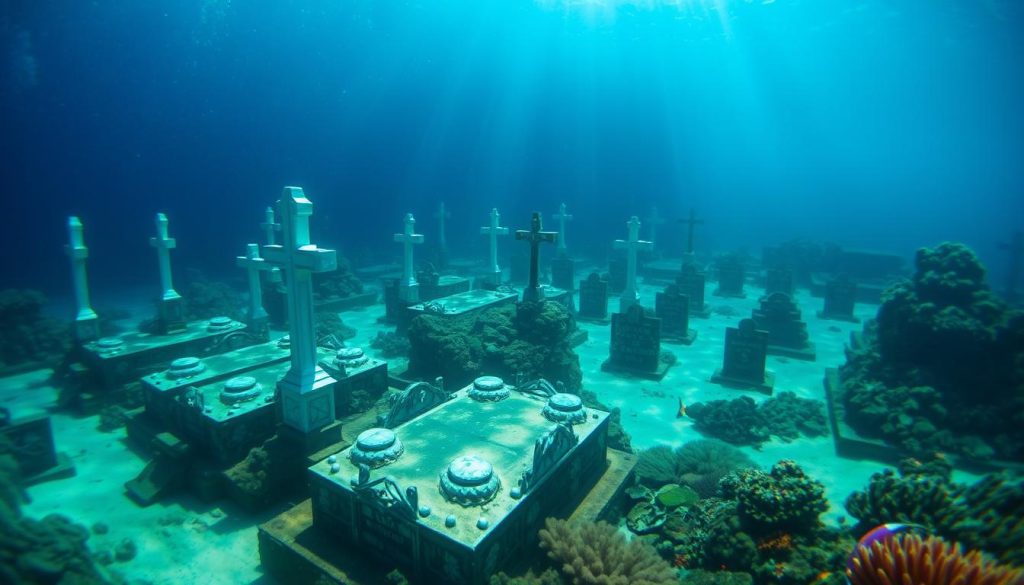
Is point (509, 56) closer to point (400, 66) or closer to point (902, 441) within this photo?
point (400, 66)

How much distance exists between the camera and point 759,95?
9806 centimetres

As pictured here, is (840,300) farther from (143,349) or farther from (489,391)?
(143,349)

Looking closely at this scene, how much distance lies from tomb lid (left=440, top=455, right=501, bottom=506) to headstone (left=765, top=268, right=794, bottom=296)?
28379 mm

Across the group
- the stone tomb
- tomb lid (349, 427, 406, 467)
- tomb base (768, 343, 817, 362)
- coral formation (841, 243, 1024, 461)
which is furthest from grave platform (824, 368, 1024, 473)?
the stone tomb

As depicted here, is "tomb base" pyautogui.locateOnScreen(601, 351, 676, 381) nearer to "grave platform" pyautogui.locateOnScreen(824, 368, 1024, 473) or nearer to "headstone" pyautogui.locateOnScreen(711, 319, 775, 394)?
"headstone" pyautogui.locateOnScreen(711, 319, 775, 394)

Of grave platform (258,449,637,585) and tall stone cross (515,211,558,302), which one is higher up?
tall stone cross (515,211,558,302)

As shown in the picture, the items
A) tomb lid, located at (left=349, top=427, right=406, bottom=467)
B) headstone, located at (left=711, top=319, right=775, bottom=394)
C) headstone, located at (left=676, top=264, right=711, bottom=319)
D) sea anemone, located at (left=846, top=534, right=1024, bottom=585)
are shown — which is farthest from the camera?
headstone, located at (left=676, top=264, right=711, bottom=319)

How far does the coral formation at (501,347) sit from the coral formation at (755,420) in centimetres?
407

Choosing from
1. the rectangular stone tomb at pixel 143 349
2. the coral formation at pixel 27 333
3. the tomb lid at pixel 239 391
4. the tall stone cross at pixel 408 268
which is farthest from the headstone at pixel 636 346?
the coral formation at pixel 27 333

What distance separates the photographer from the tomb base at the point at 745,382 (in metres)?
16.5

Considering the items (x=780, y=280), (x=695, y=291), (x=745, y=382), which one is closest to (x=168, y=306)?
(x=745, y=382)

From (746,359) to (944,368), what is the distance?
538cm

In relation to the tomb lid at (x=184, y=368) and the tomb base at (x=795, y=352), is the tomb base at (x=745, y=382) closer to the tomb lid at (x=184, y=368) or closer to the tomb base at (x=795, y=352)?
the tomb base at (x=795, y=352)

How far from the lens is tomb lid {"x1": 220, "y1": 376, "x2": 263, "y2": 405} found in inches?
438
